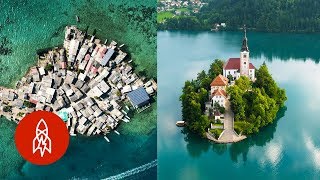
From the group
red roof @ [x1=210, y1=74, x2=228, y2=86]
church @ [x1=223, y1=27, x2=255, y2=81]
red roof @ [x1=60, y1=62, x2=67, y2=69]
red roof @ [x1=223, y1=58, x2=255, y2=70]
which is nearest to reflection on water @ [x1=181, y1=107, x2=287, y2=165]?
red roof @ [x1=210, y1=74, x2=228, y2=86]

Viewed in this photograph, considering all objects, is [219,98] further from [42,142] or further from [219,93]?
[42,142]

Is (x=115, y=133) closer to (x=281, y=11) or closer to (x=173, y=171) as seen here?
(x=173, y=171)

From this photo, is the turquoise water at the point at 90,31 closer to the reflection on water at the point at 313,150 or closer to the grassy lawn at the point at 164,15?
the reflection on water at the point at 313,150

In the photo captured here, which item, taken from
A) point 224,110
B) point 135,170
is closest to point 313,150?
point 224,110

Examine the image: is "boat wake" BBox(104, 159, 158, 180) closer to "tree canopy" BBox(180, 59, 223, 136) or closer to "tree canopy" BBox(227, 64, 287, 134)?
"tree canopy" BBox(180, 59, 223, 136)

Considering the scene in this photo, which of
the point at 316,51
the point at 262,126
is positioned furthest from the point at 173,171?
the point at 316,51

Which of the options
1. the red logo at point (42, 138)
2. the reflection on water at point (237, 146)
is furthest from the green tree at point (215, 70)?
the red logo at point (42, 138)

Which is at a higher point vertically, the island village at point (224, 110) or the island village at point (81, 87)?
the island village at point (81, 87)
